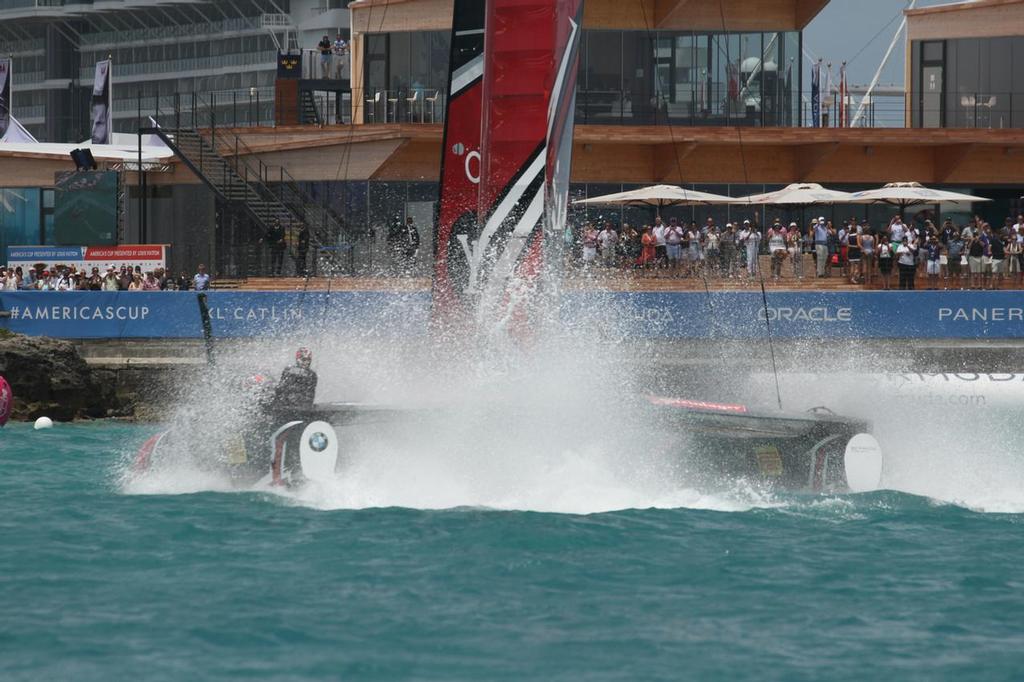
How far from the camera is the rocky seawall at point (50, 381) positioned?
1058 inches

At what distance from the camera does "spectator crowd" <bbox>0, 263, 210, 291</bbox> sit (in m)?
33.8

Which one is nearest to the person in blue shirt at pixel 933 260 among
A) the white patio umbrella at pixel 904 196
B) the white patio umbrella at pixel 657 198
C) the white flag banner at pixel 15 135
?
the white patio umbrella at pixel 904 196

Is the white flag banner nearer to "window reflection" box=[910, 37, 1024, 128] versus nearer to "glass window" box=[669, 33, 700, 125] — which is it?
"glass window" box=[669, 33, 700, 125]

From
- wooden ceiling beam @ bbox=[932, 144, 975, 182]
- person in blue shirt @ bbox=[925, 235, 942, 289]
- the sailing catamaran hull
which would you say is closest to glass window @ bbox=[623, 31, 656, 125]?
wooden ceiling beam @ bbox=[932, 144, 975, 182]

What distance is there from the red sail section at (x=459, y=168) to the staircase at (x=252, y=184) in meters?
19.5

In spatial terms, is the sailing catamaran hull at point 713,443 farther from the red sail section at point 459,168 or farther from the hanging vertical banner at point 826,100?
the hanging vertical banner at point 826,100

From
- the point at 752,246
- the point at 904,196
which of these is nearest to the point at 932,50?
the point at 904,196

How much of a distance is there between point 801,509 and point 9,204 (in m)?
36.6

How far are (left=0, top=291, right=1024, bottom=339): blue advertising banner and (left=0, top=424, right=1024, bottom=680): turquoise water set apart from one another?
1349 cm

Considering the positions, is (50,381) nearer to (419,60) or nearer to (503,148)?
(503,148)

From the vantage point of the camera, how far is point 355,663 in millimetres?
9992

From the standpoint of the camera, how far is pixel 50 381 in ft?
88.6

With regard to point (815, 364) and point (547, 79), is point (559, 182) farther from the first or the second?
point (815, 364)

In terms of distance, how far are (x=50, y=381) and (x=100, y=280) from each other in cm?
785
